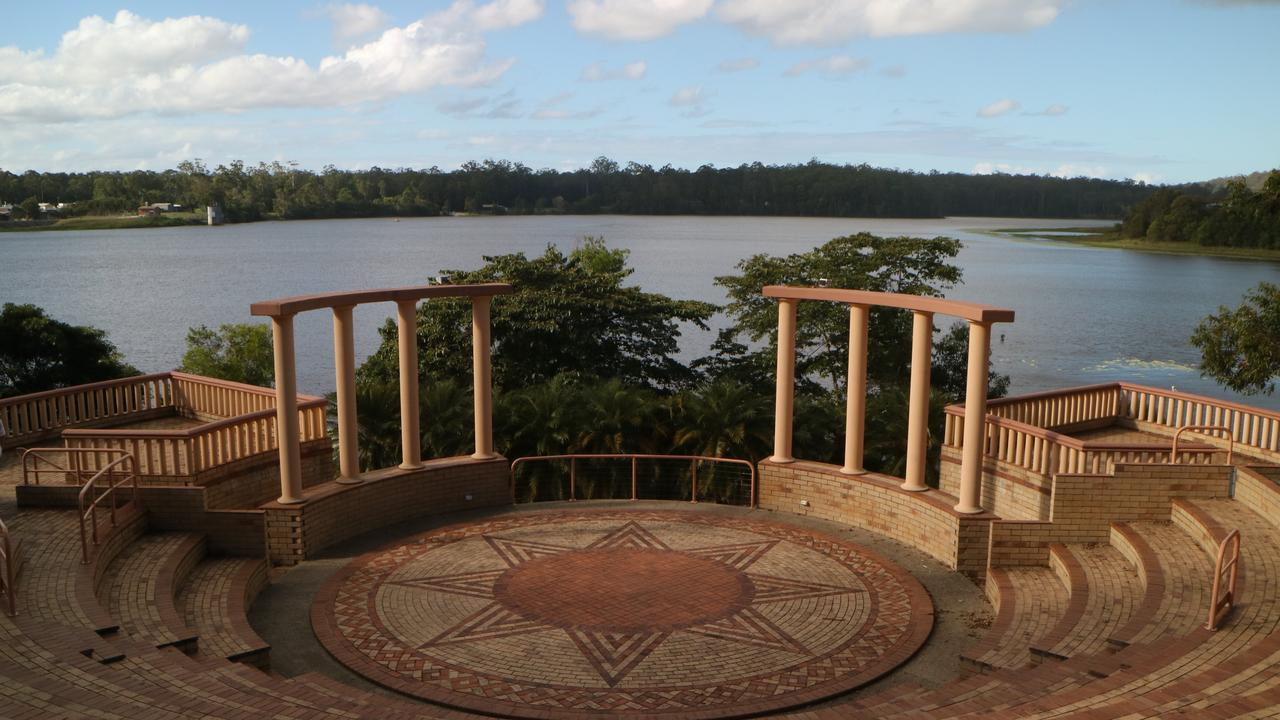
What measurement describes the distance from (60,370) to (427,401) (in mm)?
12010

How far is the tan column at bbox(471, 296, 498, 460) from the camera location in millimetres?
16859

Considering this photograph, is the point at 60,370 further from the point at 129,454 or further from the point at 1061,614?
the point at 1061,614

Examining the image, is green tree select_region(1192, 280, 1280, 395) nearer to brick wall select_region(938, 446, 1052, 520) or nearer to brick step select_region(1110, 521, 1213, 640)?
brick wall select_region(938, 446, 1052, 520)

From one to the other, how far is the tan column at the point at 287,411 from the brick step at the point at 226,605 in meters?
1.22

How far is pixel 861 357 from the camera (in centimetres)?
1598

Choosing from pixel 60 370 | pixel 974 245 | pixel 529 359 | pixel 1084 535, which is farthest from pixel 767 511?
pixel 974 245

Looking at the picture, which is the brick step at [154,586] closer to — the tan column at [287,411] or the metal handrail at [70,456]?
the tan column at [287,411]

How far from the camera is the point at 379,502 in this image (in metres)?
15.8

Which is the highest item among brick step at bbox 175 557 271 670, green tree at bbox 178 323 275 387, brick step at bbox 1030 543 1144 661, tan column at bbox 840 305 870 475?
tan column at bbox 840 305 870 475

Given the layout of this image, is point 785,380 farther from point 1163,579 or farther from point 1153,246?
point 1153,246

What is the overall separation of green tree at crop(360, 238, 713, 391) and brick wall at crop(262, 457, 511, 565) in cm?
1168

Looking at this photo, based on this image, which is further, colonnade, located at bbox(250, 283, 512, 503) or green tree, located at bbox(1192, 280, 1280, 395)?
green tree, located at bbox(1192, 280, 1280, 395)

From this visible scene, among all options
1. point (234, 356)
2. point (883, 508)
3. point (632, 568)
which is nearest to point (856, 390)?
point (883, 508)

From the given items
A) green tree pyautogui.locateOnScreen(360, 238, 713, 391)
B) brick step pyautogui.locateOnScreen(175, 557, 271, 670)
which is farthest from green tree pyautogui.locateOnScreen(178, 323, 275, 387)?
brick step pyautogui.locateOnScreen(175, 557, 271, 670)
